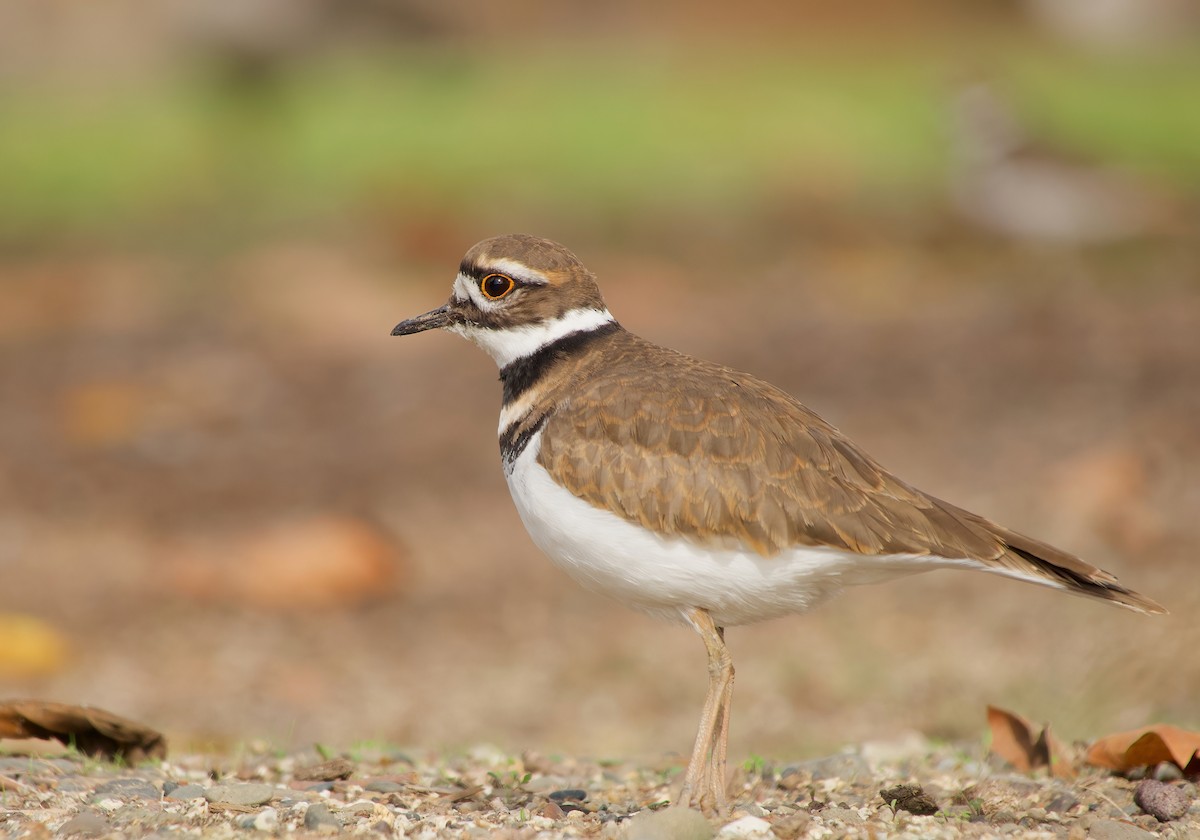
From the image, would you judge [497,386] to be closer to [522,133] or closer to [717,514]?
[717,514]

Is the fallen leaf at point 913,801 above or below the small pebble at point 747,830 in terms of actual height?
above

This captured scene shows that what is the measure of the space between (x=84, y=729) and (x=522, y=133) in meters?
17.0

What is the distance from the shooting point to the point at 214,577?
8.66 m

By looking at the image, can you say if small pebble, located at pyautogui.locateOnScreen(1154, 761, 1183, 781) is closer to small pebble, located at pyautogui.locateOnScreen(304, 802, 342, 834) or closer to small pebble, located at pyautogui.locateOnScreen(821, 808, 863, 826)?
small pebble, located at pyautogui.locateOnScreen(821, 808, 863, 826)

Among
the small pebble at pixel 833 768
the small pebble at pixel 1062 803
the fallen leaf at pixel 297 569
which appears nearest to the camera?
the small pebble at pixel 1062 803

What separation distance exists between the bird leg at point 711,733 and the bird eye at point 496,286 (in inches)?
52.0

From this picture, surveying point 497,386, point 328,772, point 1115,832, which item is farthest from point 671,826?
point 497,386

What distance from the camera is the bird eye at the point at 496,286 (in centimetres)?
519

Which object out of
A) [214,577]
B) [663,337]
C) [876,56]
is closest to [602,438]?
[214,577]

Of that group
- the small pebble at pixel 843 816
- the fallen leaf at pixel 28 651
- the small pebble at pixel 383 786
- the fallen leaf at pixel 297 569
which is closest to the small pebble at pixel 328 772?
the small pebble at pixel 383 786

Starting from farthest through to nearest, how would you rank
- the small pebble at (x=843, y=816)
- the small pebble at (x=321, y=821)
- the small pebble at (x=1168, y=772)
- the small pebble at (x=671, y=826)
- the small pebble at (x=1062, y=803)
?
the small pebble at (x=1168, y=772) < the small pebble at (x=1062, y=803) < the small pebble at (x=843, y=816) < the small pebble at (x=321, y=821) < the small pebble at (x=671, y=826)

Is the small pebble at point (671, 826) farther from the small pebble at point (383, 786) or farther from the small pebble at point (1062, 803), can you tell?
the small pebble at point (1062, 803)

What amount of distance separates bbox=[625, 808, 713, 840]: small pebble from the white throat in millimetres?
1728

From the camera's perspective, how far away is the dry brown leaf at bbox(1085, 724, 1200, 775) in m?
4.77
